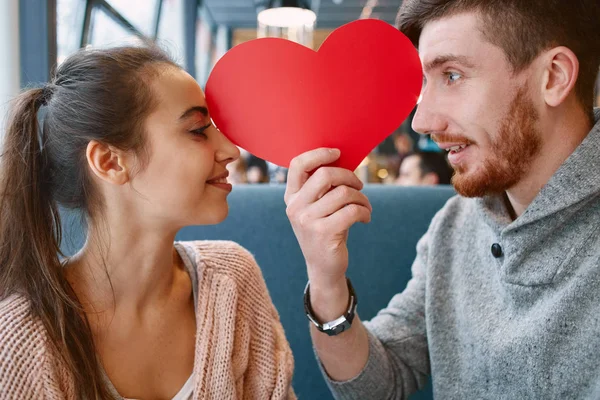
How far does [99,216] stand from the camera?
1.12 m

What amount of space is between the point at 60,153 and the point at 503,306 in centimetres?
Answer: 98

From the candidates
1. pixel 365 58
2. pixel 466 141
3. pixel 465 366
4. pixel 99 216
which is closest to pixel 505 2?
pixel 466 141

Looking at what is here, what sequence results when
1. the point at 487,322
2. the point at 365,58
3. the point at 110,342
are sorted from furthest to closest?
the point at 487,322, the point at 110,342, the point at 365,58

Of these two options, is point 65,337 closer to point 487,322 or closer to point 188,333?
point 188,333

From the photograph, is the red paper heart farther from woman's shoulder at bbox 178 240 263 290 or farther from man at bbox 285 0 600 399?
woman's shoulder at bbox 178 240 263 290

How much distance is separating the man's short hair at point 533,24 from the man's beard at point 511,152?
0.30ft

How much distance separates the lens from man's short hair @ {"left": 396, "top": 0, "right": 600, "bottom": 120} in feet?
3.82

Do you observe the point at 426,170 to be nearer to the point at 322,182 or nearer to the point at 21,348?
the point at 322,182

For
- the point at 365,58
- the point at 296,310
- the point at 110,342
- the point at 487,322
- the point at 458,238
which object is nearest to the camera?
the point at 365,58

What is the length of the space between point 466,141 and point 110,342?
85cm

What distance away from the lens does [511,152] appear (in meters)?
1.15

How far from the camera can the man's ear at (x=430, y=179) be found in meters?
3.84

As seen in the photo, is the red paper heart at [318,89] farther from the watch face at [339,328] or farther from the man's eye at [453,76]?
the watch face at [339,328]

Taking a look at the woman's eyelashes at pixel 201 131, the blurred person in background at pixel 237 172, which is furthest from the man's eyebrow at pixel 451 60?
the blurred person in background at pixel 237 172
